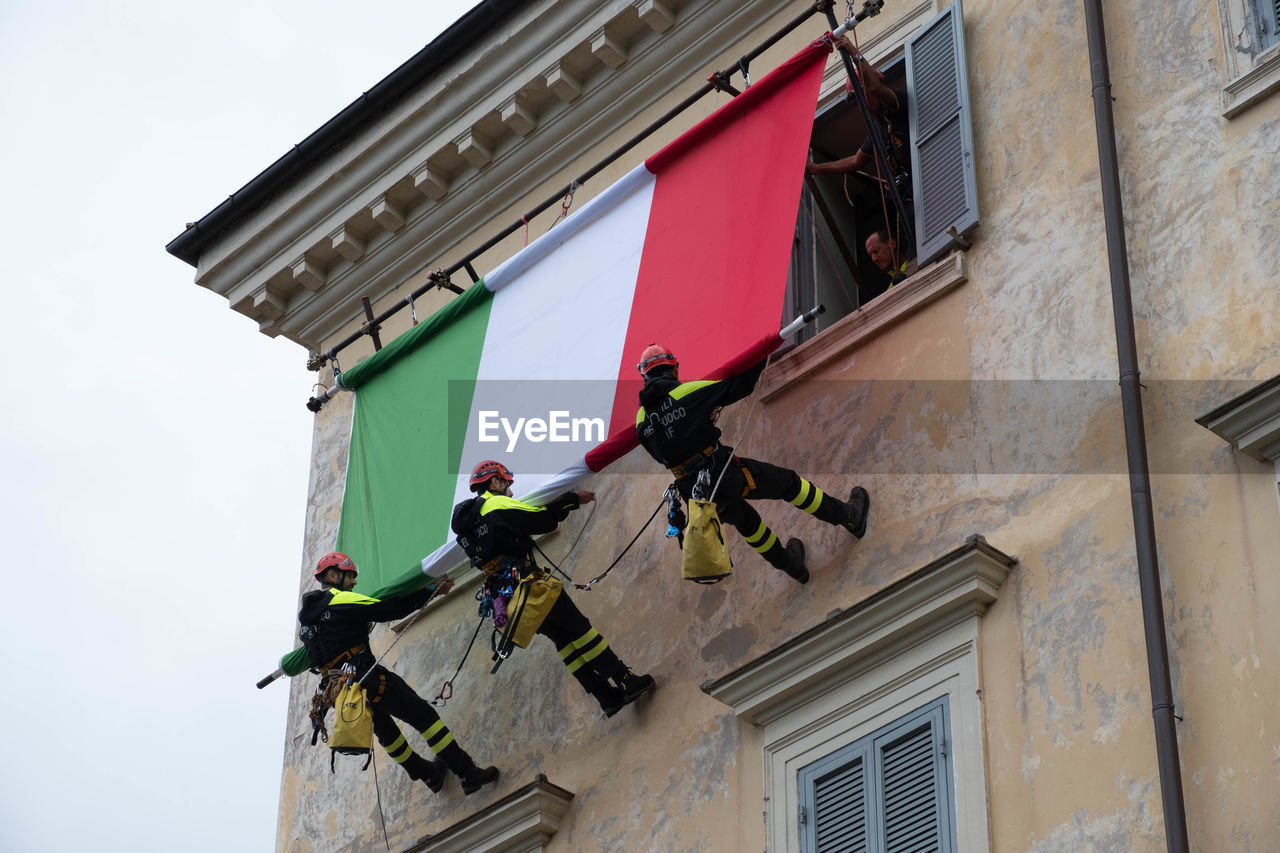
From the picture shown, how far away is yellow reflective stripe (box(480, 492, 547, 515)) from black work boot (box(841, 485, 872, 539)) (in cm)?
202

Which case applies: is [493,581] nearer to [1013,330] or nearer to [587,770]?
[587,770]

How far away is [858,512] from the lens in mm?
11570

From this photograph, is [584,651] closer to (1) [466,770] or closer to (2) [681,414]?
(1) [466,770]

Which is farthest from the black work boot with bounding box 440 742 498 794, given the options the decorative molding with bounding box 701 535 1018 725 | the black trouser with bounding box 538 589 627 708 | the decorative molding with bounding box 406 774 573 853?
the decorative molding with bounding box 701 535 1018 725

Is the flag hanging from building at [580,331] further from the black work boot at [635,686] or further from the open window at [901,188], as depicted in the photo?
the black work boot at [635,686]

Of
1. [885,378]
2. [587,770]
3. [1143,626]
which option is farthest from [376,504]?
[1143,626]

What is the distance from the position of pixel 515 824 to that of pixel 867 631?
2.79 metres

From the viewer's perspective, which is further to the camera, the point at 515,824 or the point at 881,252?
the point at 881,252

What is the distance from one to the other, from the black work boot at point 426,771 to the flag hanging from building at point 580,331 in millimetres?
1070

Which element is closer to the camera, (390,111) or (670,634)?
(670,634)

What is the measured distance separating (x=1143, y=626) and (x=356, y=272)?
28.8 ft

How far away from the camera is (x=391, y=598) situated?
45.2ft

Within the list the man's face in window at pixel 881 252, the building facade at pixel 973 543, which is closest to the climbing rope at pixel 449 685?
the building facade at pixel 973 543

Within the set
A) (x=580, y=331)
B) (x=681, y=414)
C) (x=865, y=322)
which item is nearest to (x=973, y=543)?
(x=681, y=414)
